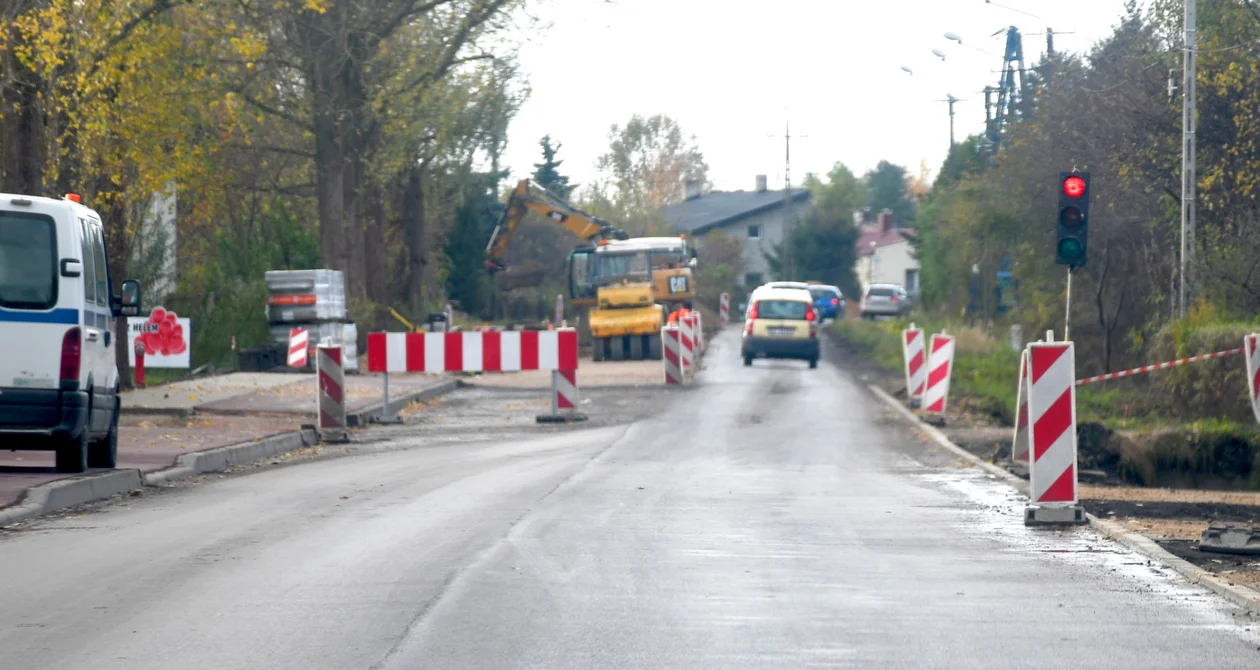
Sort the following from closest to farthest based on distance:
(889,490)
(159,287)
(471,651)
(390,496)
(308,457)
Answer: (471,651)
(390,496)
(889,490)
(308,457)
(159,287)

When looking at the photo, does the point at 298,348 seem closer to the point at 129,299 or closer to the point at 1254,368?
the point at 129,299

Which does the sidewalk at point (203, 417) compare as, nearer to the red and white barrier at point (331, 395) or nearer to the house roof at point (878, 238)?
the red and white barrier at point (331, 395)

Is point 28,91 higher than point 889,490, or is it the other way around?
point 28,91

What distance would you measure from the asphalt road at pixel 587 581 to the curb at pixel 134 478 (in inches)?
16.0

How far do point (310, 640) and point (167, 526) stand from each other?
15.0 ft

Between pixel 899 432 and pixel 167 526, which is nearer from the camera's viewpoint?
pixel 167 526

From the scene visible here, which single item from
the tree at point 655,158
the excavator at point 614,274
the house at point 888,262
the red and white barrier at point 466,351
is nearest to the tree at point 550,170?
the tree at point 655,158

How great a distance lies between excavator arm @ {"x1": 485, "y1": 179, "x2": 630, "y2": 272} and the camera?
4434 cm

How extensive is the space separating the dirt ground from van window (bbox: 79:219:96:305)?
27.7 ft

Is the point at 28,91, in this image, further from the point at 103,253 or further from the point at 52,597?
the point at 52,597

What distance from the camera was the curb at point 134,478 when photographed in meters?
11.9

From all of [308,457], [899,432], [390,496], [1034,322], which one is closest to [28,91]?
[308,457]

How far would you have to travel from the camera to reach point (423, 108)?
109 ft

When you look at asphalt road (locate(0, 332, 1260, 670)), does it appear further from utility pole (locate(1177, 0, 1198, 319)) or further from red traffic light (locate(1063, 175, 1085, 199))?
utility pole (locate(1177, 0, 1198, 319))
